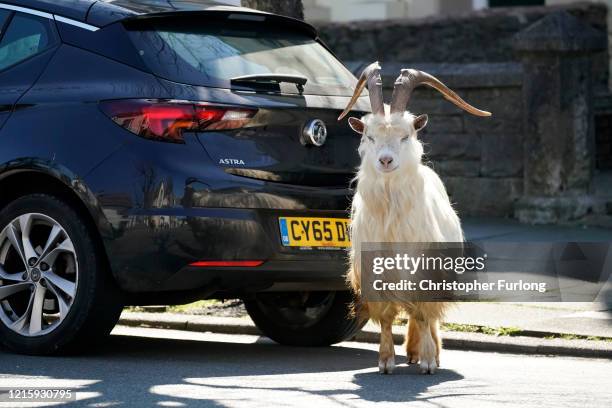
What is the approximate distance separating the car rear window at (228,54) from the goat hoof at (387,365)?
1664mm

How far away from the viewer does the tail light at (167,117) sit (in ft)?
26.3

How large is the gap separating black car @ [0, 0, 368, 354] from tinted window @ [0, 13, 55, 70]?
11 mm

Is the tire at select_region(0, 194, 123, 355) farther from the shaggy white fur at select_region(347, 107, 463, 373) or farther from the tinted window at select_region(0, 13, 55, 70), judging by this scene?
the shaggy white fur at select_region(347, 107, 463, 373)

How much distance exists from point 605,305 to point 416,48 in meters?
10.7

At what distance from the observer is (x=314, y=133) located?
8.47m

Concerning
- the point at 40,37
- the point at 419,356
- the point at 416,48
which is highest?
the point at 416,48

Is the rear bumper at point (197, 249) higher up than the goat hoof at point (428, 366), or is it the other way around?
the rear bumper at point (197, 249)

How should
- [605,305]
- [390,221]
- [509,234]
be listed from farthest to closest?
[509,234] < [605,305] < [390,221]

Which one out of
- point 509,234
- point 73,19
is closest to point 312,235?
point 73,19

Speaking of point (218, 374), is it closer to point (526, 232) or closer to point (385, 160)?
point (385, 160)

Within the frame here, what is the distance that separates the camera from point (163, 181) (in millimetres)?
7965

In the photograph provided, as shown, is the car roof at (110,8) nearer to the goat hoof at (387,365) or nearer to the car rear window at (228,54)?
the car rear window at (228,54)

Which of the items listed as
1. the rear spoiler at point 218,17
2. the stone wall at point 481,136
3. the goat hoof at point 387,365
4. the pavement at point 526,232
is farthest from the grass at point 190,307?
the stone wall at point 481,136

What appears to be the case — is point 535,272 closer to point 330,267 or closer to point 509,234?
point 509,234
